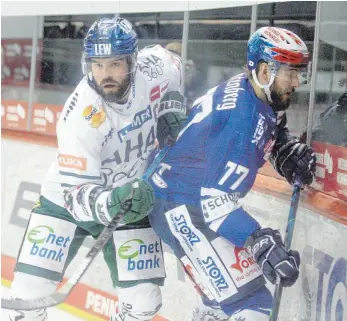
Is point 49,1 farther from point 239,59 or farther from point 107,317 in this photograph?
point 107,317

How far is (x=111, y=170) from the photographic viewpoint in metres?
1.91

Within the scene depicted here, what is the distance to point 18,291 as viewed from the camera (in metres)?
2.05

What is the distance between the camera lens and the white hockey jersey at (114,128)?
183 centimetres

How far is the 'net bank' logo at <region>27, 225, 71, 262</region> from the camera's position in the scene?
6.64 ft

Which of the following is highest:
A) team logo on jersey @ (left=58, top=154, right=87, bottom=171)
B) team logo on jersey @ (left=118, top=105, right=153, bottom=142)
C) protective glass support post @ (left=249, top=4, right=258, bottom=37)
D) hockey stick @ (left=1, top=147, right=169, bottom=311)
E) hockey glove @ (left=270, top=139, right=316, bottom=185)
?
protective glass support post @ (left=249, top=4, right=258, bottom=37)

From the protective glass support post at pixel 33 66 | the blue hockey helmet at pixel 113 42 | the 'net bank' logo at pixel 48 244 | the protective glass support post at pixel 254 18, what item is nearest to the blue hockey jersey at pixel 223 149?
the protective glass support post at pixel 254 18

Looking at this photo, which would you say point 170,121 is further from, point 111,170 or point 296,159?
point 296,159

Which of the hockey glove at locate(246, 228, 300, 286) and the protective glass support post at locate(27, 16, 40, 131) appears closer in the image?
the hockey glove at locate(246, 228, 300, 286)

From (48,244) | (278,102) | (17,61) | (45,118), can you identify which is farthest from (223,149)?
(17,61)

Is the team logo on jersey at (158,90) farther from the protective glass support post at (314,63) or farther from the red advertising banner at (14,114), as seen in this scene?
the red advertising banner at (14,114)

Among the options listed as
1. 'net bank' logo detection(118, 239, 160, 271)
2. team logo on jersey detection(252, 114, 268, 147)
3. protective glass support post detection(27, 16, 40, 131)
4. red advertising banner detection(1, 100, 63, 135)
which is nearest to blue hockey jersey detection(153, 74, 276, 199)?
team logo on jersey detection(252, 114, 268, 147)

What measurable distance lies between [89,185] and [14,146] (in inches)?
26.7

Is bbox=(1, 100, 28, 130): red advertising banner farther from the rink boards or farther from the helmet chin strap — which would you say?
the helmet chin strap

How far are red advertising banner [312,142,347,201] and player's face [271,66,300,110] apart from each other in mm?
129
